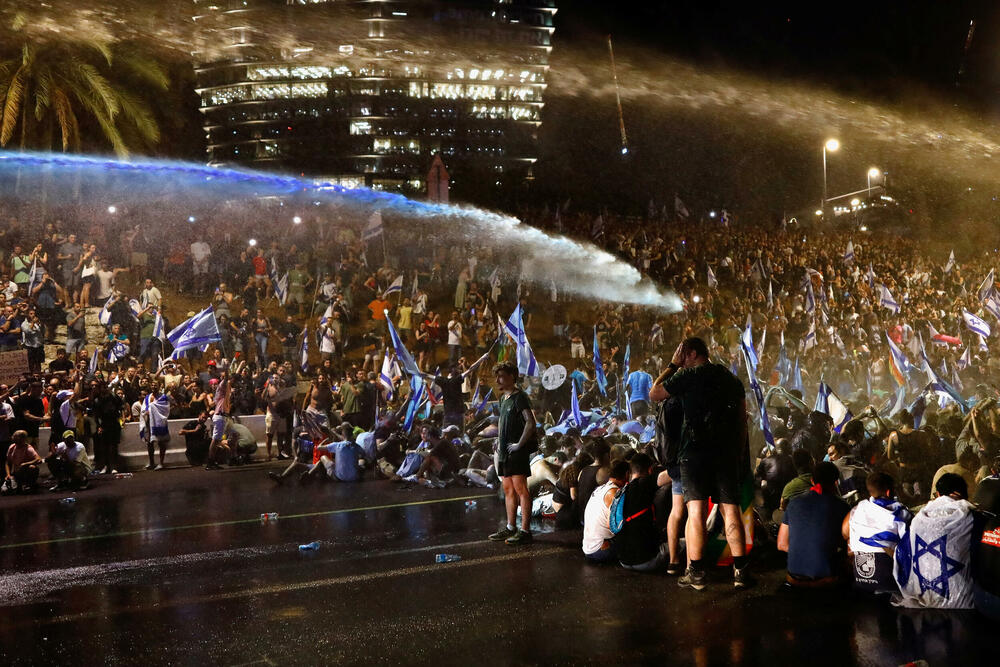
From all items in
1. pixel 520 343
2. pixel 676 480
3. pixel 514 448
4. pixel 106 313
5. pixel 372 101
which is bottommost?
pixel 106 313

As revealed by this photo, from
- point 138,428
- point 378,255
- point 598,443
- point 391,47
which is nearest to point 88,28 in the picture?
point 378,255

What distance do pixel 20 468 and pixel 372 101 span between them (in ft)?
308

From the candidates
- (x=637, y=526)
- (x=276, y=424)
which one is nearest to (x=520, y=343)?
(x=276, y=424)

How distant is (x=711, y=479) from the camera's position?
6234 millimetres

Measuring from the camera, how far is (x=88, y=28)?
2430cm

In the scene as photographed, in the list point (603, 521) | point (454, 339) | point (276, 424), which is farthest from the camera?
point (454, 339)

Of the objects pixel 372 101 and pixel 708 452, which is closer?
pixel 708 452

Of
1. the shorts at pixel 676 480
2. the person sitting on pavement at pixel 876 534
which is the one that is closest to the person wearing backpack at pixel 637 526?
the shorts at pixel 676 480

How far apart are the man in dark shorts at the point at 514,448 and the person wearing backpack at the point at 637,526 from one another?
4.21ft

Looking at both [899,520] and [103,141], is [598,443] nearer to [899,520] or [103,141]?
[899,520]

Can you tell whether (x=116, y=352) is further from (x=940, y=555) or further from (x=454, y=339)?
(x=940, y=555)

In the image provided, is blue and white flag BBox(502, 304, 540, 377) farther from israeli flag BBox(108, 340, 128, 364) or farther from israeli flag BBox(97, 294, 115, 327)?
israeli flag BBox(97, 294, 115, 327)

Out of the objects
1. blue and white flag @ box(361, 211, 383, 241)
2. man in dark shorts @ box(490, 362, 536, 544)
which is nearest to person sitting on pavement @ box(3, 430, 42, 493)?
man in dark shorts @ box(490, 362, 536, 544)

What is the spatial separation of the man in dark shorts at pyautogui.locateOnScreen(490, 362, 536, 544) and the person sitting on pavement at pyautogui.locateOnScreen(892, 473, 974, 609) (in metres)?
3.28
